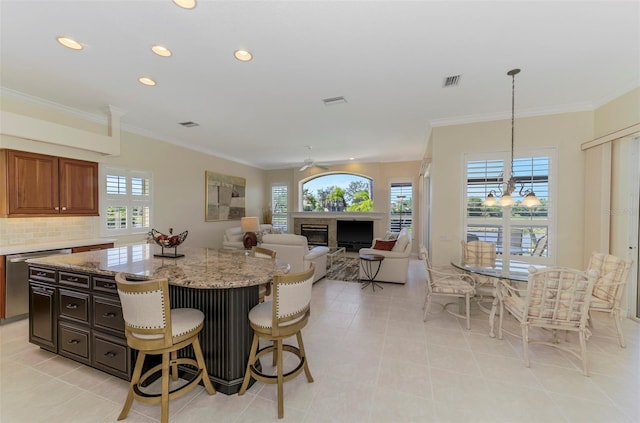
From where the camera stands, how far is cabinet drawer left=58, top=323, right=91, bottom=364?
2316mm

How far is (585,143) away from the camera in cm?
379

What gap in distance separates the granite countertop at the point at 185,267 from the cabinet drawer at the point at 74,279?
2.4 inches

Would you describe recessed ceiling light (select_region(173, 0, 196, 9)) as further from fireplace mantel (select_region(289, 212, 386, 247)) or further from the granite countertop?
fireplace mantel (select_region(289, 212, 386, 247))

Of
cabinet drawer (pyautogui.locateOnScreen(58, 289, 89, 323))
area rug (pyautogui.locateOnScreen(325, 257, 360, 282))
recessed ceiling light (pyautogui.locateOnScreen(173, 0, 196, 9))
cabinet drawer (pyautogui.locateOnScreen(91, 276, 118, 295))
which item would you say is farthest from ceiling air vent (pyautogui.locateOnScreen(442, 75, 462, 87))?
cabinet drawer (pyautogui.locateOnScreen(58, 289, 89, 323))

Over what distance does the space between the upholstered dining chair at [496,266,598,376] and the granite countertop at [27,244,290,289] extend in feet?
7.81

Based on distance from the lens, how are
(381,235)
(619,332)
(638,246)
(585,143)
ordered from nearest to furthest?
(619,332)
(638,246)
(585,143)
(381,235)

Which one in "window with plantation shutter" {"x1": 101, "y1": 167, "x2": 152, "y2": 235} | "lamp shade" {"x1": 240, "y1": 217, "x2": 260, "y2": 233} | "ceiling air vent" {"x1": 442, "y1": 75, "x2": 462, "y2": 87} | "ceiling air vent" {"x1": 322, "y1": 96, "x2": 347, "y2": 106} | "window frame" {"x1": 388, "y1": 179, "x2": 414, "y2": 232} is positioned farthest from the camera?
"window frame" {"x1": 388, "y1": 179, "x2": 414, "y2": 232}

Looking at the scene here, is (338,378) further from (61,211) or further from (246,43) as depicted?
(61,211)

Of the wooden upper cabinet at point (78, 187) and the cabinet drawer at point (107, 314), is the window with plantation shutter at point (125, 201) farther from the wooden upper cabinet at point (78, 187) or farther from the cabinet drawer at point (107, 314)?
the cabinet drawer at point (107, 314)

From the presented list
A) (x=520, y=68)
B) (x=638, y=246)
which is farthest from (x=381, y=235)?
(x=520, y=68)

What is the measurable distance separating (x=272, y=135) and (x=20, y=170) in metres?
3.81

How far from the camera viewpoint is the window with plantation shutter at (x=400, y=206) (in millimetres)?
8102

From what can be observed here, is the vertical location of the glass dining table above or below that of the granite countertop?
below

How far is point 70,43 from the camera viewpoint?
8.07 feet
